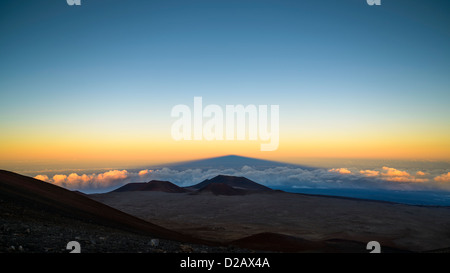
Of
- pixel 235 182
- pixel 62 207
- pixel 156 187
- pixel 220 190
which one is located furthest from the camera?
pixel 235 182

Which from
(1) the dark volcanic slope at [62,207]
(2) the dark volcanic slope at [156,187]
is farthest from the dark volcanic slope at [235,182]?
(1) the dark volcanic slope at [62,207]

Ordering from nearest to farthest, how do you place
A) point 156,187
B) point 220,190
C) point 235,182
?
1. point 220,190
2. point 156,187
3. point 235,182

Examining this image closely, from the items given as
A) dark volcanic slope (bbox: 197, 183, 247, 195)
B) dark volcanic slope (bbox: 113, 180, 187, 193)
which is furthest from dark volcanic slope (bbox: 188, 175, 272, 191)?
dark volcanic slope (bbox: 197, 183, 247, 195)

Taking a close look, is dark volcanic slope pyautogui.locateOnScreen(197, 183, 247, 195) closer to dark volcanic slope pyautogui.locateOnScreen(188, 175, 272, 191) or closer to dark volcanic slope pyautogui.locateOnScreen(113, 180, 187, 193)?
dark volcanic slope pyautogui.locateOnScreen(113, 180, 187, 193)

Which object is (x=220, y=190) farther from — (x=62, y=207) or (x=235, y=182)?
(x=62, y=207)

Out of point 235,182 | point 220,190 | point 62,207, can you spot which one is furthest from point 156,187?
point 62,207

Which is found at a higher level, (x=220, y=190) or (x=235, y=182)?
(x=220, y=190)

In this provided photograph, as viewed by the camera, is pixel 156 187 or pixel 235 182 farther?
pixel 235 182

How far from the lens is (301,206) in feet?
233

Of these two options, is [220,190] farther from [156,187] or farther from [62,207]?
[62,207]

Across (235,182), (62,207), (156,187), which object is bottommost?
(235,182)

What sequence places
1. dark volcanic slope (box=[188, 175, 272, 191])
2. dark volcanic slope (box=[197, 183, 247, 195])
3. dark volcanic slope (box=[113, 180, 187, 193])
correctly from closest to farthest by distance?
1. dark volcanic slope (box=[197, 183, 247, 195])
2. dark volcanic slope (box=[113, 180, 187, 193])
3. dark volcanic slope (box=[188, 175, 272, 191])

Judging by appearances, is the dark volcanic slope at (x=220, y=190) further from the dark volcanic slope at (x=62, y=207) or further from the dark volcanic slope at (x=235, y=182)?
the dark volcanic slope at (x=62, y=207)
